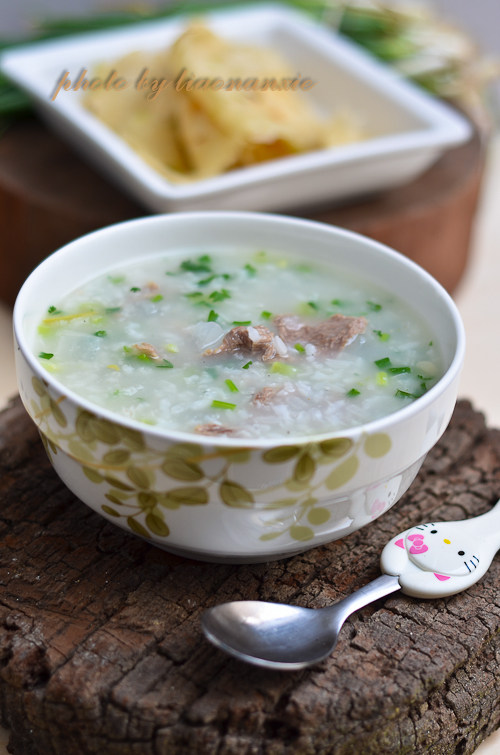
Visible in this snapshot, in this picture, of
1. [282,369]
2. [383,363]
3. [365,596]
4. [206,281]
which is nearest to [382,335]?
[383,363]

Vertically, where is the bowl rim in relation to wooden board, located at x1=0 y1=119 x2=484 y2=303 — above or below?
above

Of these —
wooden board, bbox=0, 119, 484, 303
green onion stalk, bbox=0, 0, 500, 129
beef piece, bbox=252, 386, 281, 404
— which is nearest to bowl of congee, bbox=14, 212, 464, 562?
beef piece, bbox=252, 386, 281, 404

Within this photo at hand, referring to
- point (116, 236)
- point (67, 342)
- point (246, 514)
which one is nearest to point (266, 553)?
point (246, 514)

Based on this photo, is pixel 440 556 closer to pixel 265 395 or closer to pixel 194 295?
pixel 265 395

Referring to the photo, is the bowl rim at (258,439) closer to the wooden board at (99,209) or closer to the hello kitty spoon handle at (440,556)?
the hello kitty spoon handle at (440,556)

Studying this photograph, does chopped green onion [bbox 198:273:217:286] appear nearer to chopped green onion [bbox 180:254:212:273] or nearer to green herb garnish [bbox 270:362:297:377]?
chopped green onion [bbox 180:254:212:273]

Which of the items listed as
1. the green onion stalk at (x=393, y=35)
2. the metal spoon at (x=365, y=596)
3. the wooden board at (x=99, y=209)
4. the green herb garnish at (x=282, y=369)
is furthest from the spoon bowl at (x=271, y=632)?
the green onion stalk at (x=393, y=35)
